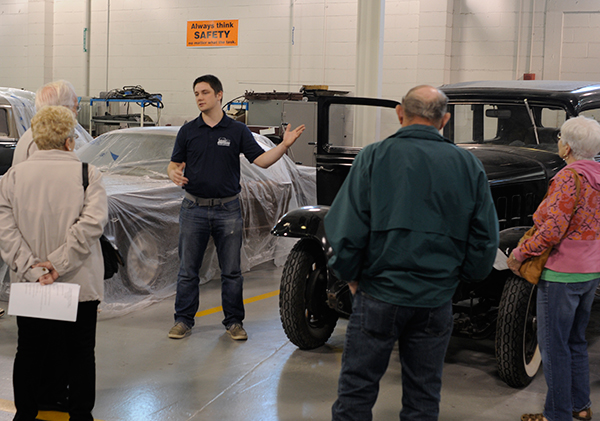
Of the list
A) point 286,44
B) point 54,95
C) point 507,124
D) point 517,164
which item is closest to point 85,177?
point 54,95

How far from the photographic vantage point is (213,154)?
436 centimetres

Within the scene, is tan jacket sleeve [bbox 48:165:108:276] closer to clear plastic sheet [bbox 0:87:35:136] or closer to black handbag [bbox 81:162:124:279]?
black handbag [bbox 81:162:124:279]

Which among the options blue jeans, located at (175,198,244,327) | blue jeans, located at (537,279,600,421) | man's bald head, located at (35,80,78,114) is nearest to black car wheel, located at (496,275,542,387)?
blue jeans, located at (537,279,600,421)

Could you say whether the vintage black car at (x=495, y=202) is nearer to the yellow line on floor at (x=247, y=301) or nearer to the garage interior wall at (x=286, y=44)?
the yellow line on floor at (x=247, y=301)

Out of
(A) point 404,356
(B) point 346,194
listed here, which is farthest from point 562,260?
(B) point 346,194

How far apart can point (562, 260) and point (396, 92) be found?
1006cm

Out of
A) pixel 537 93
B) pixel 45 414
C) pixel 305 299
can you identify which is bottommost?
pixel 45 414

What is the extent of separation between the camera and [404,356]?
93.0 inches

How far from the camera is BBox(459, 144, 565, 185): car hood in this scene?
421cm

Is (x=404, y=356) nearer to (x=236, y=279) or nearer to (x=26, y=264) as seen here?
(x=26, y=264)

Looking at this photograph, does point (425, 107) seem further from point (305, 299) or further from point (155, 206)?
point (155, 206)

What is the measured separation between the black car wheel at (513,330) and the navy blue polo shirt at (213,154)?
6.27 feet

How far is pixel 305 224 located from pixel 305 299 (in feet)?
1.84

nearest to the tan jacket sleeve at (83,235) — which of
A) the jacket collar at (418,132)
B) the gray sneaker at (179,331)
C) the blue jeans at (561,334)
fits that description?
the jacket collar at (418,132)
